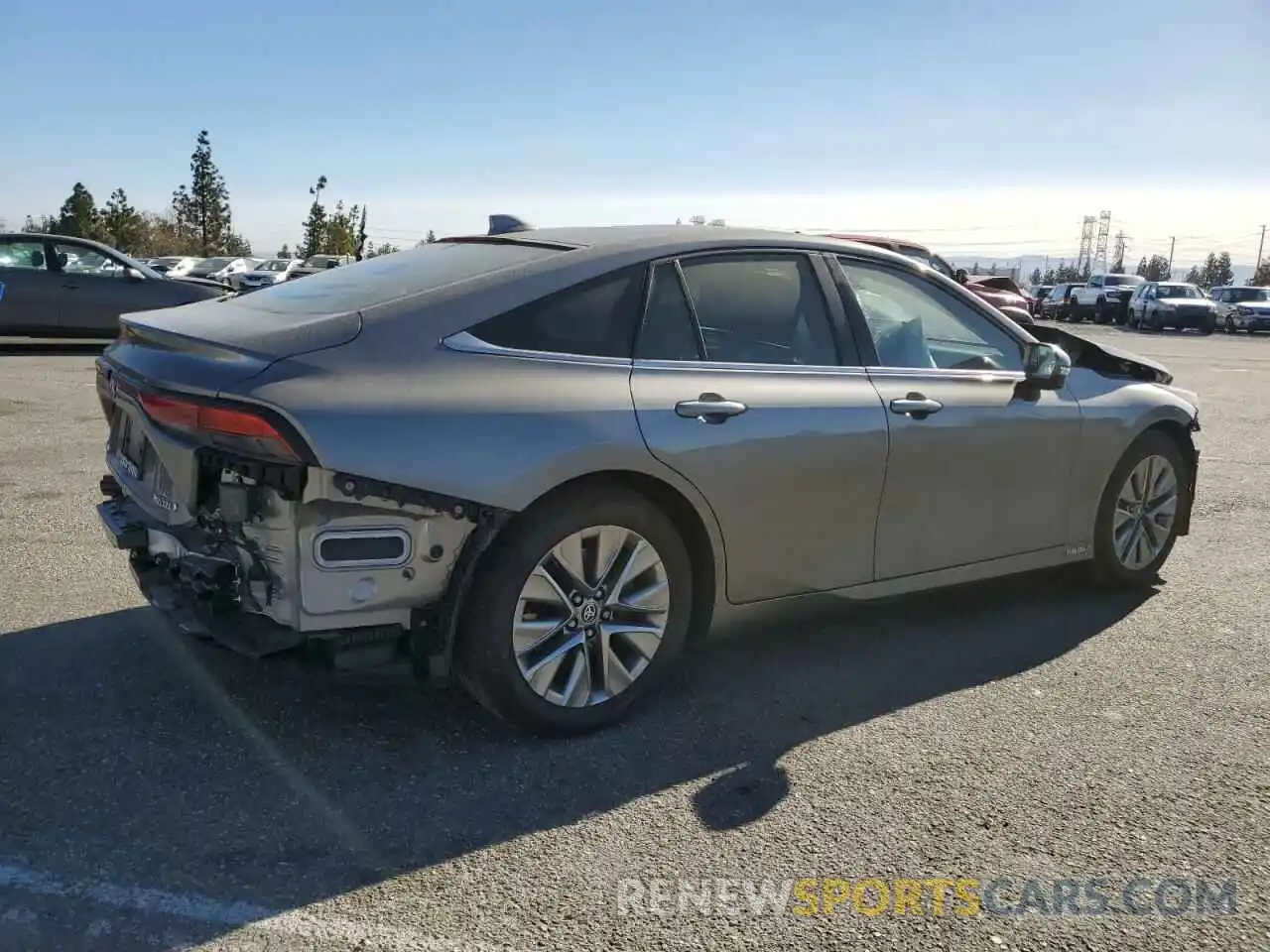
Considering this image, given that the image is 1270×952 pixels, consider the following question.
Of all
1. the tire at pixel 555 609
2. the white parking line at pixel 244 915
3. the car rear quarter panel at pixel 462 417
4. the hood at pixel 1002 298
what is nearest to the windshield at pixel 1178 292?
the hood at pixel 1002 298

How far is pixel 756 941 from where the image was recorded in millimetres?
2768

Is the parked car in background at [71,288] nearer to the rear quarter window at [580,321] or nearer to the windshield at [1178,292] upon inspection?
the rear quarter window at [580,321]

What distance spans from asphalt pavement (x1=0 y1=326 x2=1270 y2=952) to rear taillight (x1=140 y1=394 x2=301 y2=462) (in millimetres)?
734

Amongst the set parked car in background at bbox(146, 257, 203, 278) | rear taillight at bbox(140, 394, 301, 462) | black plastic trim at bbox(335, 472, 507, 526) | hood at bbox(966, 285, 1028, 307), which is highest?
parked car in background at bbox(146, 257, 203, 278)

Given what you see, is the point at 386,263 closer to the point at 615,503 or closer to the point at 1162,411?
the point at 615,503

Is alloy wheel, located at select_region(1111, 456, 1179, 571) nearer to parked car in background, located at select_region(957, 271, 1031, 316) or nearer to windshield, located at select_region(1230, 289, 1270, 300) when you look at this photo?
parked car in background, located at select_region(957, 271, 1031, 316)

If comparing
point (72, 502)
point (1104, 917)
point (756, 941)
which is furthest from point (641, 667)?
point (72, 502)

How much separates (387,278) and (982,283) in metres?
15.7

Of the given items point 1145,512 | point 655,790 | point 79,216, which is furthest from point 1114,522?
point 79,216

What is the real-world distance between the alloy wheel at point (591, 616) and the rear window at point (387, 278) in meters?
0.98

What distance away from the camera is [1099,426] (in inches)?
206

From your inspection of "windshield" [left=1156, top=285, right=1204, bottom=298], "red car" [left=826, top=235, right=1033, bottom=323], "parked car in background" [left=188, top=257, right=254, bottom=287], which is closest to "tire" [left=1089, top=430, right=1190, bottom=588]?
"red car" [left=826, top=235, right=1033, bottom=323]

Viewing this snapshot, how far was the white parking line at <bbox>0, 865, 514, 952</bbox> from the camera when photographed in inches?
107

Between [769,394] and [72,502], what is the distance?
173 inches
